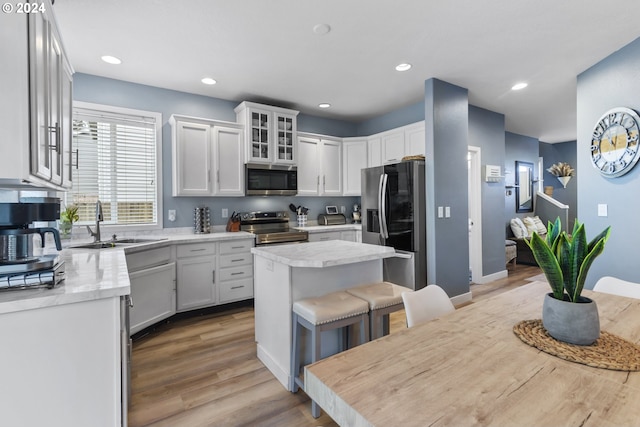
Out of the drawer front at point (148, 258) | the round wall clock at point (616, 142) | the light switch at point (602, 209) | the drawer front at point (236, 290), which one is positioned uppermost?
the round wall clock at point (616, 142)

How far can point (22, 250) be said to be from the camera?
141 cm

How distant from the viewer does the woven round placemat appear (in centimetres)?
92

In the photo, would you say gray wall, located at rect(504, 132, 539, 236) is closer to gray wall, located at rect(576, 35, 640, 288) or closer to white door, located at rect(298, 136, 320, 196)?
gray wall, located at rect(576, 35, 640, 288)

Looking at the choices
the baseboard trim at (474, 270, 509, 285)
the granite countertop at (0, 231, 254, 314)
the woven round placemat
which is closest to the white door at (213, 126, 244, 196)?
the granite countertop at (0, 231, 254, 314)

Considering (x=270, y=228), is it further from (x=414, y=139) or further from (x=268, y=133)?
(x=414, y=139)

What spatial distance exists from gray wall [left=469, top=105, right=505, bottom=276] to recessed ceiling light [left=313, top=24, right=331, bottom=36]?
3.00 m

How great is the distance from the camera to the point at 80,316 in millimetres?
1232

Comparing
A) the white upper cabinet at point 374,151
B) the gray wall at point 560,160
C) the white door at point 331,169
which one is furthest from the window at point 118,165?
the gray wall at point 560,160

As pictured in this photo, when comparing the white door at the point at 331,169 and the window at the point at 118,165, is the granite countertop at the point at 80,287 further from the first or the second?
the white door at the point at 331,169

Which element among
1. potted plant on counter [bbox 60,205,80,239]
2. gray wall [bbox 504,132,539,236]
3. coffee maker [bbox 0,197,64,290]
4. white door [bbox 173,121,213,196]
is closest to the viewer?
coffee maker [bbox 0,197,64,290]

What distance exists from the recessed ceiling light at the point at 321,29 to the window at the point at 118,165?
2.24m

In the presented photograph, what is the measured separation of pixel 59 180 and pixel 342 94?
3.18 meters

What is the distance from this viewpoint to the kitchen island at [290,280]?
6.68 feet

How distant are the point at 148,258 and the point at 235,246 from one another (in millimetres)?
951
